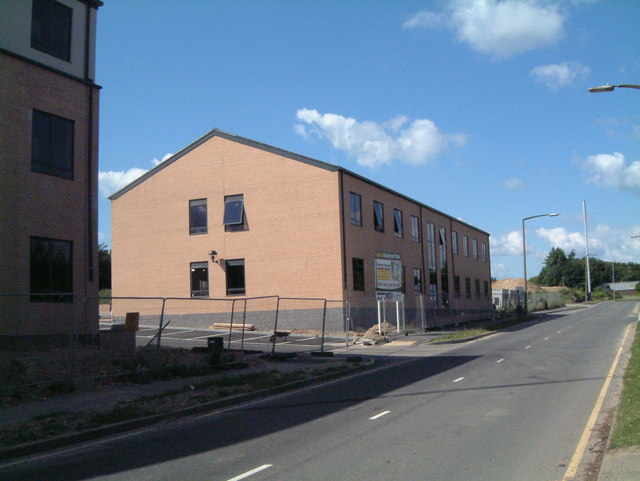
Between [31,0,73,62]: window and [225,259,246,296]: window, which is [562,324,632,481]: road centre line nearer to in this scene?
[31,0,73,62]: window

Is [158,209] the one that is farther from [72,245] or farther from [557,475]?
[557,475]

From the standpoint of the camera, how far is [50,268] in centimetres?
1844

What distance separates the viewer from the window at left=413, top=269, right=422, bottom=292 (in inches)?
1694

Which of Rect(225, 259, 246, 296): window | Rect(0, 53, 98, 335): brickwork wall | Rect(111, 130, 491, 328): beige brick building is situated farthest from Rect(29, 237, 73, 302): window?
Rect(225, 259, 246, 296): window

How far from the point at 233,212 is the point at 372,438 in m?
27.2

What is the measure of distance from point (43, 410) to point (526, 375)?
36.7 feet

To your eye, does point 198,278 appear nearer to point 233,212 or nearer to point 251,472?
point 233,212

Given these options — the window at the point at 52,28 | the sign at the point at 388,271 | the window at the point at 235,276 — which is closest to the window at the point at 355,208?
the sign at the point at 388,271

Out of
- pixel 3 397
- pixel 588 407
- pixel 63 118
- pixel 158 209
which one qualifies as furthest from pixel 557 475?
pixel 158 209

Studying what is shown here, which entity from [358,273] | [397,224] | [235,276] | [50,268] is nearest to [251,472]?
[50,268]

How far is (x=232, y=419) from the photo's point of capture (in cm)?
1092

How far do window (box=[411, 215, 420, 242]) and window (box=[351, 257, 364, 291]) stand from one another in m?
9.90

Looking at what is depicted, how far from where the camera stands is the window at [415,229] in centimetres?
4362

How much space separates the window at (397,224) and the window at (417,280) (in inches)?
140
